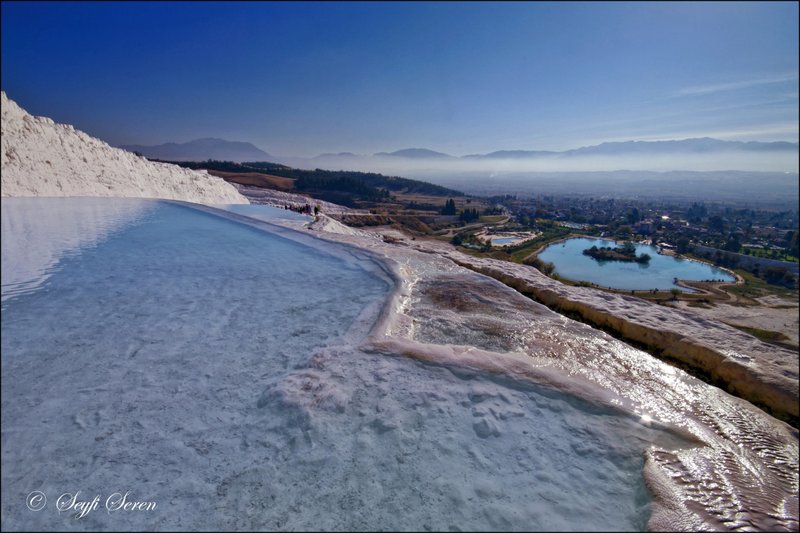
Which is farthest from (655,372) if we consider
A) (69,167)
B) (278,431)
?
(69,167)

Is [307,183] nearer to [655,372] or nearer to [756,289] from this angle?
[756,289]

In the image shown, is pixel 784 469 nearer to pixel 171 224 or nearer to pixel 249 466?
pixel 249 466

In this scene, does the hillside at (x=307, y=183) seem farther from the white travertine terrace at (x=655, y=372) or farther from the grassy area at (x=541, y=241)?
the white travertine terrace at (x=655, y=372)

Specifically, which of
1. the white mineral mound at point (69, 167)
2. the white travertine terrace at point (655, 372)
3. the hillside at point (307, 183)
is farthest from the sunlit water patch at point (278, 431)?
the hillside at point (307, 183)

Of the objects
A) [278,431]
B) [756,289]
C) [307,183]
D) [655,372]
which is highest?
[307,183]

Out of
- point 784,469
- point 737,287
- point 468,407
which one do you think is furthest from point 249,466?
point 737,287

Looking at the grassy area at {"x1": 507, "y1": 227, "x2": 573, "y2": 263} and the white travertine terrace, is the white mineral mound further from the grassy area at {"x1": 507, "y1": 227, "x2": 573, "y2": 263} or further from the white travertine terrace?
the grassy area at {"x1": 507, "y1": 227, "x2": 573, "y2": 263}

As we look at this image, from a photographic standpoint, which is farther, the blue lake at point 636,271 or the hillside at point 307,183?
the hillside at point 307,183
